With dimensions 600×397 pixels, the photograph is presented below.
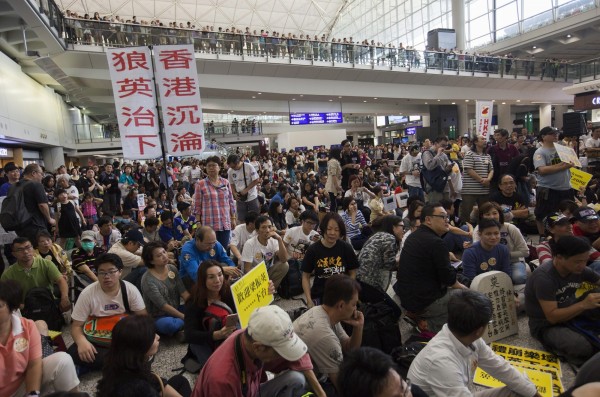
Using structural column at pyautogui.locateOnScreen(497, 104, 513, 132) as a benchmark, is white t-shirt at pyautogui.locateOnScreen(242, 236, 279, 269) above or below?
below

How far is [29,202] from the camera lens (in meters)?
4.90

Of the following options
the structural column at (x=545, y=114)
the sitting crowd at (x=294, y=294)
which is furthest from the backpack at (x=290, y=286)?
the structural column at (x=545, y=114)

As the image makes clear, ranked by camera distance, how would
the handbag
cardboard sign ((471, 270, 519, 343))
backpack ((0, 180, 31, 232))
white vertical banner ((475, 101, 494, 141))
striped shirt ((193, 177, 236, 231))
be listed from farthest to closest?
white vertical banner ((475, 101, 494, 141)) → striped shirt ((193, 177, 236, 231)) → backpack ((0, 180, 31, 232)) → cardboard sign ((471, 270, 519, 343)) → the handbag

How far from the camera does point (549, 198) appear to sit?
5445 millimetres

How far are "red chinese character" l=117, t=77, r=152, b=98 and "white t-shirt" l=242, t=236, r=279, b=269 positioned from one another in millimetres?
2094

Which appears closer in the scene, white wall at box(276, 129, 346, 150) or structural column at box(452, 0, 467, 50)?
structural column at box(452, 0, 467, 50)

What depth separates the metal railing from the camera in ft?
46.4

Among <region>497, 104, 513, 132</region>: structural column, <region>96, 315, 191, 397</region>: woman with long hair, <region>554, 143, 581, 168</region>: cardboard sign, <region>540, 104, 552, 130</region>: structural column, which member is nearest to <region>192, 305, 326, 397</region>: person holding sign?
<region>96, 315, 191, 397</region>: woman with long hair

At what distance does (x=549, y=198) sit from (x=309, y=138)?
96.5 ft

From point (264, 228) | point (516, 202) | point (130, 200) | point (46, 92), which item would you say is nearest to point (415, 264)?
point (264, 228)

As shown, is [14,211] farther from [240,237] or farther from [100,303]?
[240,237]

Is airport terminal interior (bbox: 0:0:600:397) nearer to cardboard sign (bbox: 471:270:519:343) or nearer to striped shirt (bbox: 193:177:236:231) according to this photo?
cardboard sign (bbox: 471:270:519:343)

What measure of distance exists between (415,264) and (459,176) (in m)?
4.44

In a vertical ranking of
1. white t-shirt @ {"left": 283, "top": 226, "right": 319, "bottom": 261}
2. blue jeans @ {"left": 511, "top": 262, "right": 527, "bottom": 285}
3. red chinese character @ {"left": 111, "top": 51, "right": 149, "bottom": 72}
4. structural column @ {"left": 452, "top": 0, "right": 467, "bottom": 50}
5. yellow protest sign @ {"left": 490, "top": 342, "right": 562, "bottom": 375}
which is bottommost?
yellow protest sign @ {"left": 490, "top": 342, "right": 562, "bottom": 375}
